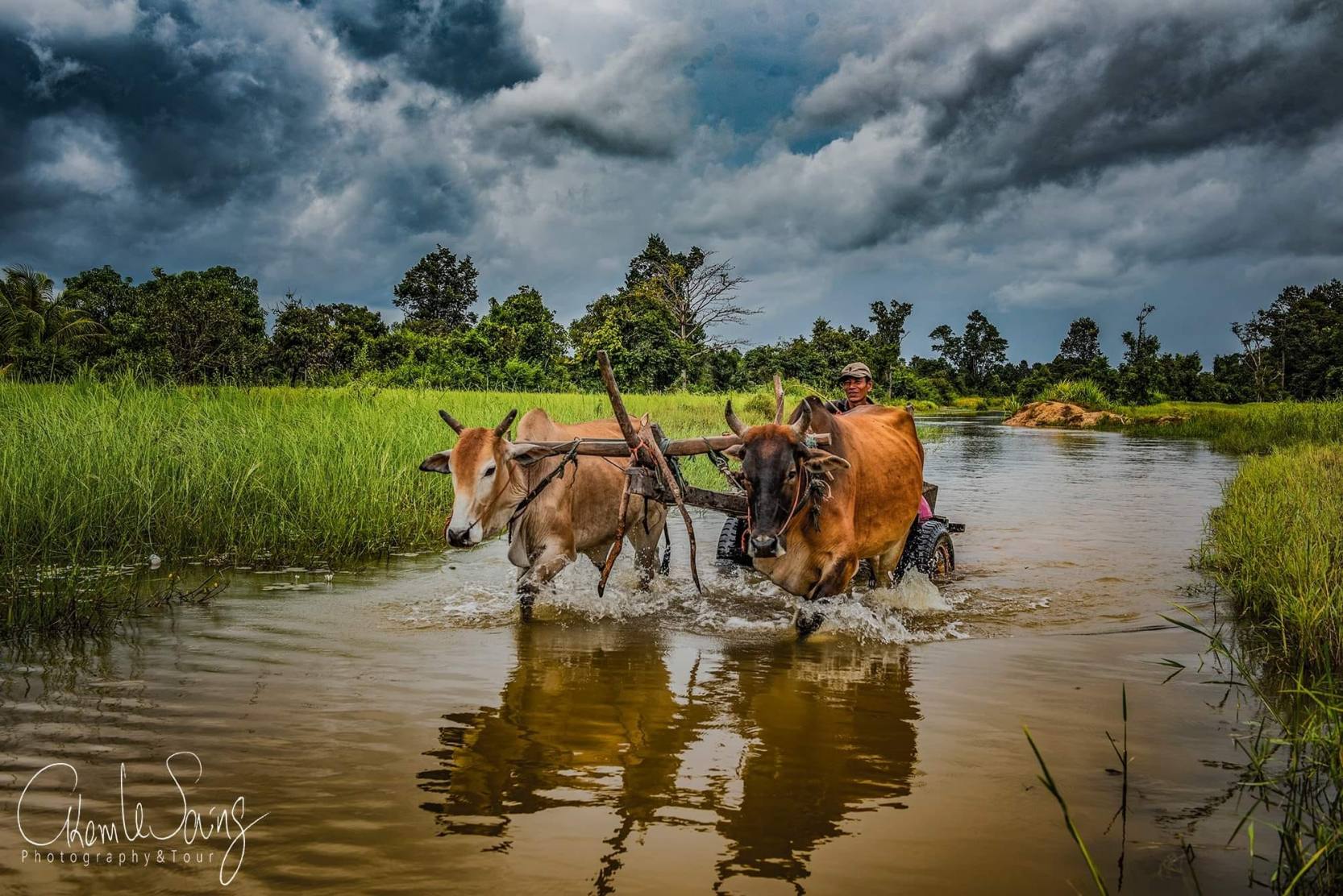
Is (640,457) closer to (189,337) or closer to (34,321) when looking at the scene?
(189,337)

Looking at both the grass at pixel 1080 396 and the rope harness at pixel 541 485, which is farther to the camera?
the grass at pixel 1080 396

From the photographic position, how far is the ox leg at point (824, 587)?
18.3 feet

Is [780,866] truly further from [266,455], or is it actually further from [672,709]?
[266,455]

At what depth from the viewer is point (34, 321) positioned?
29.2 metres

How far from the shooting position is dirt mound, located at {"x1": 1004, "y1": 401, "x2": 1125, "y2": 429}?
40019 mm

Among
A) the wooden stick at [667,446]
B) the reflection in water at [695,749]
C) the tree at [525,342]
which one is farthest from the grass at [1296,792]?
the tree at [525,342]

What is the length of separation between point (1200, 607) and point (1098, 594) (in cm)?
A: 82

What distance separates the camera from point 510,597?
688cm

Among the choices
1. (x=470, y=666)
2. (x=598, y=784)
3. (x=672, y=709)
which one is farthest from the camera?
(x=470, y=666)

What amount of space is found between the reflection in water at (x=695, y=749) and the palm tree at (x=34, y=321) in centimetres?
2326

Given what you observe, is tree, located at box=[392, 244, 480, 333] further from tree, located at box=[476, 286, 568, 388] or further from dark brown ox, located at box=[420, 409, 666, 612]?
dark brown ox, located at box=[420, 409, 666, 612]

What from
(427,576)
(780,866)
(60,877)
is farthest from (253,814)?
(427,576)

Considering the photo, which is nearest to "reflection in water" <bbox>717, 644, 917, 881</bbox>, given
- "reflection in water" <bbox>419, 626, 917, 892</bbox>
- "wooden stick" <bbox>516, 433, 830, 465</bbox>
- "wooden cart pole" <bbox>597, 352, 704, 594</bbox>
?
"reflection in water" <bbox>419, 626, 917, 892</bbox>

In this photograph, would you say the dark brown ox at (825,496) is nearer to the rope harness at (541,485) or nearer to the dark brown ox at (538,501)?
the rope harness at (541,485)
